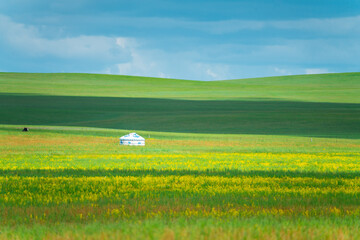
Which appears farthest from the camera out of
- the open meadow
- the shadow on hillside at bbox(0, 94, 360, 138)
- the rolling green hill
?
the rolling green hill

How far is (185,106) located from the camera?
106 meters

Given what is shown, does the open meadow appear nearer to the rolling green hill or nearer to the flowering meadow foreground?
the flowering meadow foreground

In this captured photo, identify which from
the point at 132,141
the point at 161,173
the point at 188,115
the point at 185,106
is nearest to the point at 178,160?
the point at 161,173

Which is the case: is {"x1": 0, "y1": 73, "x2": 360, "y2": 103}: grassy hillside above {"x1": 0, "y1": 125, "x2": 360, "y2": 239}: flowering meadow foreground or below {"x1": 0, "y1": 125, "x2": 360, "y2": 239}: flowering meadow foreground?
above

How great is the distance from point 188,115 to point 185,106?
47.6 ft

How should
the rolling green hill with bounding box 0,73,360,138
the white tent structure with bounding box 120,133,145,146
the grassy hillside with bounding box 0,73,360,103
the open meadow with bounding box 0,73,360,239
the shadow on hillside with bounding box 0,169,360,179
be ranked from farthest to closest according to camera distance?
the grassy hillside with bounding box 0,73,360,103
the rolling green hill with bounding box 0,73,360,138
the white tent structure with bounding box 120,133,145,146
the shadow on hillside with bounding box 0,169,360,179
the open meadow with bounding box 0,73,360,239

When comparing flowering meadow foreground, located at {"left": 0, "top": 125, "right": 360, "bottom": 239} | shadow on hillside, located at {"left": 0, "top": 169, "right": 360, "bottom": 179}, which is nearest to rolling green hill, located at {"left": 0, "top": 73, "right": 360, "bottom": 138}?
shadow on hillside, located at {"left": 0, "top": 169, "right": 360, "bottom": 179}

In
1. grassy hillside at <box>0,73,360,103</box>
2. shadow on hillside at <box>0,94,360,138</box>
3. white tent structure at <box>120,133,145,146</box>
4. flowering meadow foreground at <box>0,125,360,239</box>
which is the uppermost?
grassy hillside at <box>0,73,360,103</box>

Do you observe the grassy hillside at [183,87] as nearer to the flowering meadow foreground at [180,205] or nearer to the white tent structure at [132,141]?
the white tent structure at [132,141]

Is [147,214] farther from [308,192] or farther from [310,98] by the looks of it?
[310,98]

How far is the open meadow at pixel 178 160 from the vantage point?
10430 millimetres

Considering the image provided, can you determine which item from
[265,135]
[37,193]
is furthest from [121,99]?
[37,193]

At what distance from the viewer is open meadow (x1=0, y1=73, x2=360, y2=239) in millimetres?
10430

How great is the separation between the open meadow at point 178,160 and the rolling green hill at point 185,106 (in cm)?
29
